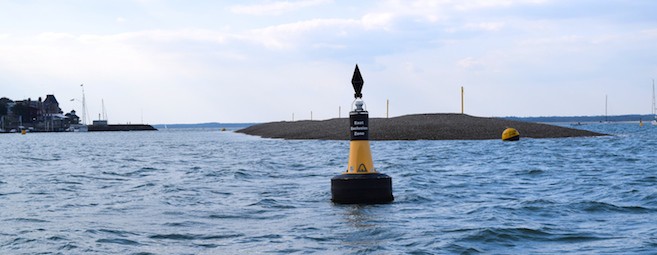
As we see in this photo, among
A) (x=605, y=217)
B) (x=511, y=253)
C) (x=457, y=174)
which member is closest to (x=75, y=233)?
(x=511, y=253)

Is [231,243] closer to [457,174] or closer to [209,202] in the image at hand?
[209,202]

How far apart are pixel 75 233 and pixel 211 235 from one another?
2.04 m

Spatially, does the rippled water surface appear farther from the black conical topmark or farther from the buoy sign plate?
the black conical topmark

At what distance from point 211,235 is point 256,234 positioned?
65 centimetres

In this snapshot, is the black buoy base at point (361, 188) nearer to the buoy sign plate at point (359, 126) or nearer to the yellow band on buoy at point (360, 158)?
the yellow band on buoy at point (360, 158)

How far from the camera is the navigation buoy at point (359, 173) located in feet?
43.3

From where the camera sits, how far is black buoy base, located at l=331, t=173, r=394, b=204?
1318 cm

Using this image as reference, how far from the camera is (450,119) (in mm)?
76250

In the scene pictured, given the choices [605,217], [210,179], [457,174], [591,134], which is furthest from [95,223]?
[591,134]

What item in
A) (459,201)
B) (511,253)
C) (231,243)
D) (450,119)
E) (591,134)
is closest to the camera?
(511,253)

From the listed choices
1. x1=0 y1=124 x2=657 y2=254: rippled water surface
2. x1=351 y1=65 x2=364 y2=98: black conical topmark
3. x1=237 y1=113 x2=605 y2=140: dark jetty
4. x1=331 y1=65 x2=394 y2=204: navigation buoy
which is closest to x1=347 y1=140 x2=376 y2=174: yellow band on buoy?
x1=331 y1=65 x2=394 y2=204: navigation buoy

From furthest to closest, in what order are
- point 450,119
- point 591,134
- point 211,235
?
1. point 450,119
2. point 591,134
3. point 211,235

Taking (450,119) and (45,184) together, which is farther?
(450,119)

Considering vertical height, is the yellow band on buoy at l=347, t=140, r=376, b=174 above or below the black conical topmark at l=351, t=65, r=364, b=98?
below
